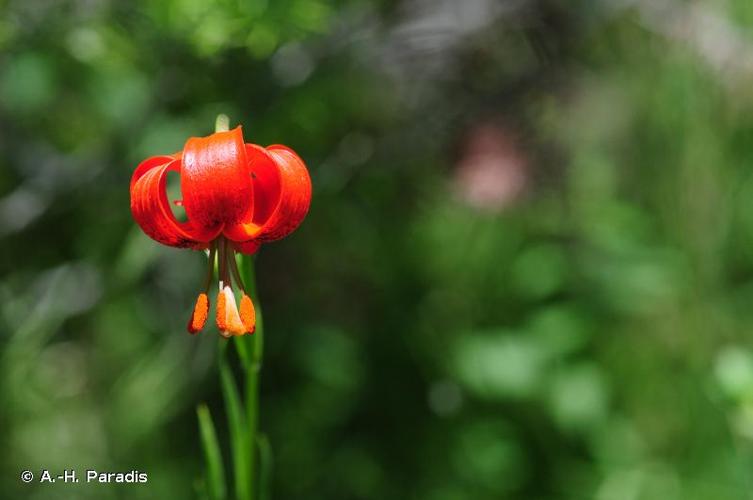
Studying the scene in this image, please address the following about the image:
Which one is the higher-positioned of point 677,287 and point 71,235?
point 71,235

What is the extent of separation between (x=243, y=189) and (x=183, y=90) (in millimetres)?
984

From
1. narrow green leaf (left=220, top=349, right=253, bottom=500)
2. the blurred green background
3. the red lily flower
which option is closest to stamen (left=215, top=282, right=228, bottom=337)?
the red lily flower

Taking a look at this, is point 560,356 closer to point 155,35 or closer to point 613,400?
point 613,400

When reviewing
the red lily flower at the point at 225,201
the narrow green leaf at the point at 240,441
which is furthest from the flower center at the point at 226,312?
the narrow green leaf at the point at 240,441

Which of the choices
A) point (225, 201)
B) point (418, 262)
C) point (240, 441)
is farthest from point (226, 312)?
point (418, 262)

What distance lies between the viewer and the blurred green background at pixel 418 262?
188 cm

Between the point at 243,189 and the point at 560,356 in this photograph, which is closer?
the point at 243,189

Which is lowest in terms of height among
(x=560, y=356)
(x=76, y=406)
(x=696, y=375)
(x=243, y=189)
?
(x=243, y=189)

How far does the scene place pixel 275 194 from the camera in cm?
95

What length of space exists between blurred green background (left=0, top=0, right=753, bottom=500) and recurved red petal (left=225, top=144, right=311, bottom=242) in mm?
770

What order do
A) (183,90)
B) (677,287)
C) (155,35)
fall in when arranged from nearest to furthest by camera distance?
(155,35) < (183,90) < (677,287)

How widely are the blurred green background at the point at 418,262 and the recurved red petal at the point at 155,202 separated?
2.61ft

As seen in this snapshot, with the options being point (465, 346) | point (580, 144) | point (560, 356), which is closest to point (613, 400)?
point (560, 356)

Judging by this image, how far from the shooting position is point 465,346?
6.70ft
